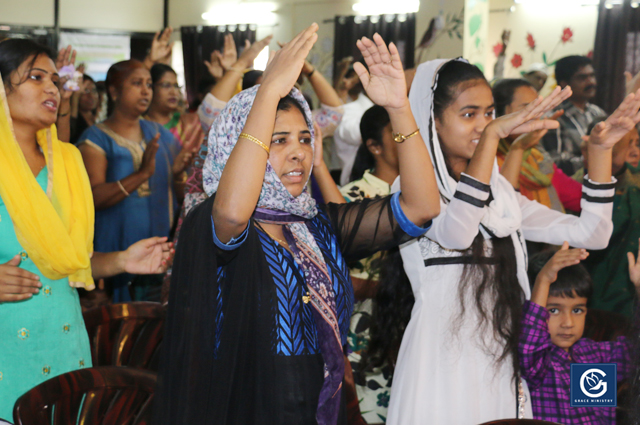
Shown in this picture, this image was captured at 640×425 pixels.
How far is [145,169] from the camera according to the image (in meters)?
2.93

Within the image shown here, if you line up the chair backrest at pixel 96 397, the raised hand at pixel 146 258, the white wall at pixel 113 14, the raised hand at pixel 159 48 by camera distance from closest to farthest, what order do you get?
the chair backrest at pixel 96 397 < the raised hand at pixel 146 258 < the raised hand at pixel 159 48 < the white wall at pixel 113 14

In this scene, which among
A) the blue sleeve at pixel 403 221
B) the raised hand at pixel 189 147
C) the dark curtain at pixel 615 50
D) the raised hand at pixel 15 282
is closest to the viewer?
the blue sleeve at pixel 403 221

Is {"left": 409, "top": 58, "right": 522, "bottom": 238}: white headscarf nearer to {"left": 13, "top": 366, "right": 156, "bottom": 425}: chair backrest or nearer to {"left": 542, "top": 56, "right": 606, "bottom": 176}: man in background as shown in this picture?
{"left": 13, "top": 366, "right": 156, "bottom": 425}: chair backrest

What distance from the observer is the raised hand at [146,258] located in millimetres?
1810

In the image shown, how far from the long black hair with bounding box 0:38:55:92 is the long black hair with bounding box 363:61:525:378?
1163 mm

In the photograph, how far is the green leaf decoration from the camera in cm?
369

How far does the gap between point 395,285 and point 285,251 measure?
0.66 m

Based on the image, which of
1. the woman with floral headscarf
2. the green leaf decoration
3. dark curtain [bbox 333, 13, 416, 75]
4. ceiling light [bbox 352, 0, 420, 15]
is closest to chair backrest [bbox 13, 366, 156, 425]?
the woman with floral headscarf

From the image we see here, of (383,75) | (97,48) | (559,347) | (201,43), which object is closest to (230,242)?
(383,75)

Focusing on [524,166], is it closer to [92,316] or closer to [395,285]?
[395,285]

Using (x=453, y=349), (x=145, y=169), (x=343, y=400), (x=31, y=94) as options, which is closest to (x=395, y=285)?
(x=453, y=349)

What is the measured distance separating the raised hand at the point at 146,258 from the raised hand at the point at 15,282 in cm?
29

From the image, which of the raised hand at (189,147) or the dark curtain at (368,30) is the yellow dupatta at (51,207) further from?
the dark curtain at (368,30)

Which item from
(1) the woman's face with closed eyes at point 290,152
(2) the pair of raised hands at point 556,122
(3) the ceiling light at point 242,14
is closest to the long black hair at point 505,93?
(2) the pair of raised hands at point 556,122
